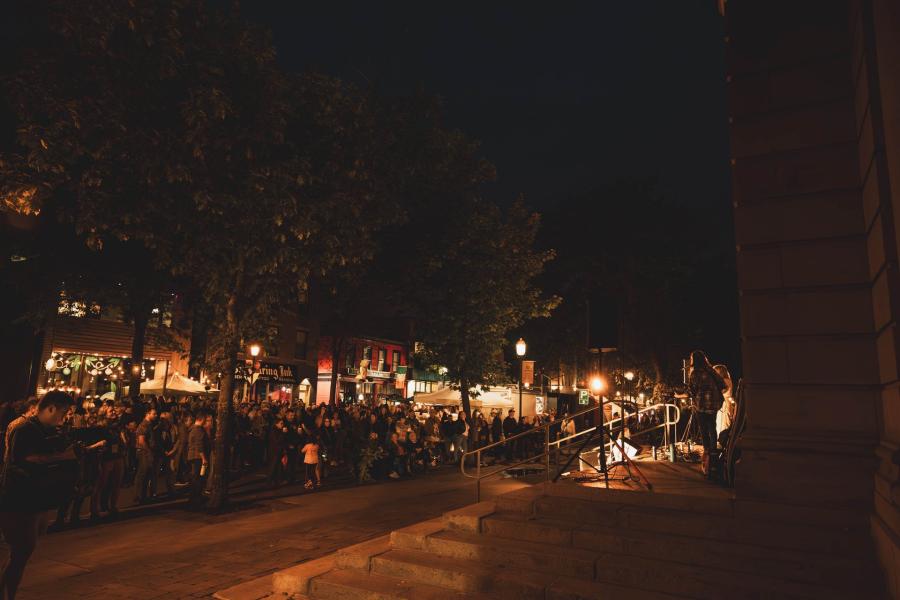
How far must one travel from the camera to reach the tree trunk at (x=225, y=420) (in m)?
12.0

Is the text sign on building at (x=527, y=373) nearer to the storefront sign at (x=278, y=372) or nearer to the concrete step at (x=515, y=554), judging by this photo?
the concrete step at (x=515, y=554)

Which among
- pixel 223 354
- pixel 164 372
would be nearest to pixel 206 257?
pixel 223 354

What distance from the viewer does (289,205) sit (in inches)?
463

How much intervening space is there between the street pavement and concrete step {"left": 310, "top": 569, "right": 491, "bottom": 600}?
161cm

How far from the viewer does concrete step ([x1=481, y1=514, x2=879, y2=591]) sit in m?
5.17

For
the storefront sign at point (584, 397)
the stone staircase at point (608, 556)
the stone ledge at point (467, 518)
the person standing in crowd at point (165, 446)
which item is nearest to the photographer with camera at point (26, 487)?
the stone staircase at point (608, 556)

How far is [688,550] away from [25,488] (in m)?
6.25

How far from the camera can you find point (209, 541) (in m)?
→ 9.49

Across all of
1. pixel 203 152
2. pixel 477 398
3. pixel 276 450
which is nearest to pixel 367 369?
pixel 477 398

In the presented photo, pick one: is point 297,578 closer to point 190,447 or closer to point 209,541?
point 209,541

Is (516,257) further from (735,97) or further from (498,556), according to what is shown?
(498,556)

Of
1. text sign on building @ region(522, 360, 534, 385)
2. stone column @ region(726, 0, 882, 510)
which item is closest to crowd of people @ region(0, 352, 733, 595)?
text sign on building @ region(522, 360, 534, 385)

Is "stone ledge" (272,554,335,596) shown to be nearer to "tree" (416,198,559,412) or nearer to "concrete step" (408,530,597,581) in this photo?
"concrete step" (408,530,597,581)

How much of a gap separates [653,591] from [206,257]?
10847mm
